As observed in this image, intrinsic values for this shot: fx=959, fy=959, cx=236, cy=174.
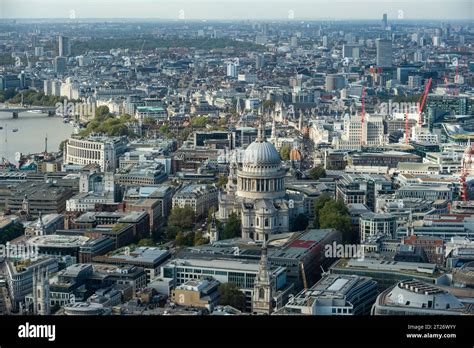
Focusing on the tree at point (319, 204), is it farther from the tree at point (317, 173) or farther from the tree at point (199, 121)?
the tree at point (199, 121)

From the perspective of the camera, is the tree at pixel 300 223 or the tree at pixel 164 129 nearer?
the tree at pixel 300 223

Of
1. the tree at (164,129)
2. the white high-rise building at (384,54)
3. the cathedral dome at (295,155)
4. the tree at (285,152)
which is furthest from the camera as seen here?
the white high-rise building at (384,54)

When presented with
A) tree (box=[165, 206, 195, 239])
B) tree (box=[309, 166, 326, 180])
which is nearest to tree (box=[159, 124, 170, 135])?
tree (box=[309, 166, 326, 180])

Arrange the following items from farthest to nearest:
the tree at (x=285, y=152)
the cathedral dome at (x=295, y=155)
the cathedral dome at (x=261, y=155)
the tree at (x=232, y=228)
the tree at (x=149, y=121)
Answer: the tree at (x=149, y=121)
the tree at (x=285, y=152)
the cathedral dome at (x=295, y=155)
the cathedral dome at (x=261, y=155)
the tree at (x=232, y=228)

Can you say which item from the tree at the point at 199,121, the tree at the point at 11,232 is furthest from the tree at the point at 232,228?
the tree at the point at 199,121

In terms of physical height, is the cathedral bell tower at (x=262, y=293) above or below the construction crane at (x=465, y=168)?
above

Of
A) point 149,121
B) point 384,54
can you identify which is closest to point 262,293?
point 149,121
